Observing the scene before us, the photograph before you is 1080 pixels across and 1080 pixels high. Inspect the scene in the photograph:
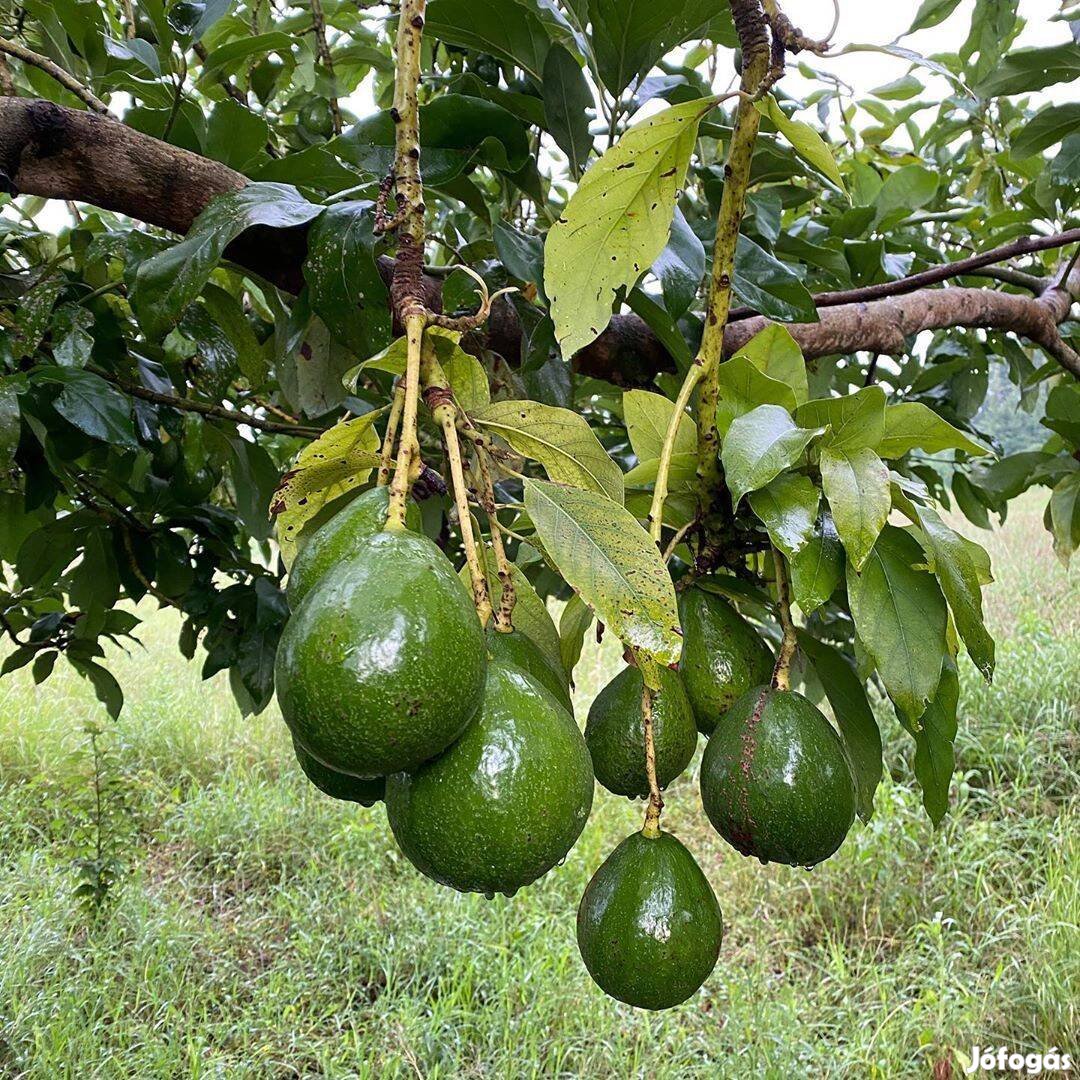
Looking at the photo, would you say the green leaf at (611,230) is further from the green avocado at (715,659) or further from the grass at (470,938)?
the grass at (470,938)

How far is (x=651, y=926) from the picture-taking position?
2.14 feet

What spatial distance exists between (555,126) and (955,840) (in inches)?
145

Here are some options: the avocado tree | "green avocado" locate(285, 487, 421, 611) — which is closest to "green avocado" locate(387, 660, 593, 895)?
the avocado tree

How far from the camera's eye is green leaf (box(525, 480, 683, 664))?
575 millimetres

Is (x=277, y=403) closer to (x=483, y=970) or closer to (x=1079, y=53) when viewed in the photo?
(x=1079, y=53)

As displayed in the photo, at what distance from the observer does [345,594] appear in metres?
0.54

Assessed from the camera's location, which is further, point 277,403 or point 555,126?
point 277,403

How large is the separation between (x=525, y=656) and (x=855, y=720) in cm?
40

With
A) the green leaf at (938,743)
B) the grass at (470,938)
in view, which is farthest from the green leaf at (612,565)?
the grass at (470,938)

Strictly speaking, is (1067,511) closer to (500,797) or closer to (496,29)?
(496,29)

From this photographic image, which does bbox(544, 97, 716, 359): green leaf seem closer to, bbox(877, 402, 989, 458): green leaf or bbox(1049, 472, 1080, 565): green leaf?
bbox(877, 402, 989, 458): green leaf

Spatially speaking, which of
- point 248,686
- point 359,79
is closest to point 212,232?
point 248,686

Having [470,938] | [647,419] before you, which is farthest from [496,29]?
[470,938]

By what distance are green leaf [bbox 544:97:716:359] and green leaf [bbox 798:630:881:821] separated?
38 centimetres
